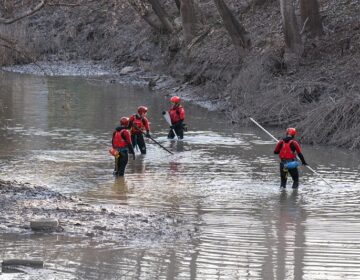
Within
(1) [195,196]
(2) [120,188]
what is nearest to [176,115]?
(2) [120,188]

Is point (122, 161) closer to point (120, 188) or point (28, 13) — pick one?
point (120, 188)

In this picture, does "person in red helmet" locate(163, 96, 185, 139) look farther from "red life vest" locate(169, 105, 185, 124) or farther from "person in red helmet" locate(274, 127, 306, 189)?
"person in red helmet" locate(274, 127, 306, 189)

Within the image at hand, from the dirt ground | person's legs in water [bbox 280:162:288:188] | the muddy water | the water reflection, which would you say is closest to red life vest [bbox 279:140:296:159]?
person's legs in water [bbox 280:162:288:188]

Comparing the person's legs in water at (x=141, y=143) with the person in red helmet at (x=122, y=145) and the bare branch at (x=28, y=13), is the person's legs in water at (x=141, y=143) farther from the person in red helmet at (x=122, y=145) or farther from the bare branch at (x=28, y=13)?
the bare branch at (x=28, y=13)

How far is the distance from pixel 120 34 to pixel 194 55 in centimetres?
1254

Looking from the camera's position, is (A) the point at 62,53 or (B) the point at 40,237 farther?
(A) the point at 62,53

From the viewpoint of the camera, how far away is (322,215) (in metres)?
15.9

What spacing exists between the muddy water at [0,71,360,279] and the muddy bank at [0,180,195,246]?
283mm

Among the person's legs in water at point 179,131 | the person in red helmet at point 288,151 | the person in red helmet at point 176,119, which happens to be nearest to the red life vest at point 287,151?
the person in red helmet at point 288,151

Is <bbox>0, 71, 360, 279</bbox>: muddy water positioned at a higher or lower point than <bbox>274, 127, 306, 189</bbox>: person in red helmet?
lower

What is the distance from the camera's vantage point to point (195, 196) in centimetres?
1767

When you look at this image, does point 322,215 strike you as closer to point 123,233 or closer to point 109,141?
point 123,233

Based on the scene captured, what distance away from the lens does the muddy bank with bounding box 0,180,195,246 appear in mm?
13180

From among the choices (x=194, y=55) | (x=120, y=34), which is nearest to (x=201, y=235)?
(x=194, y=55)
